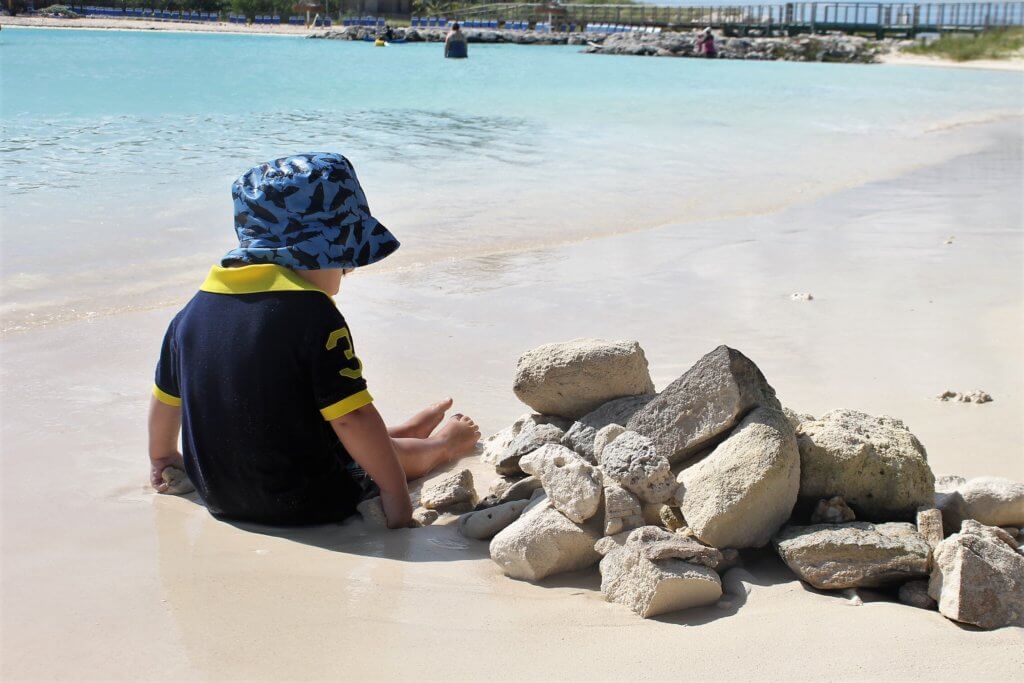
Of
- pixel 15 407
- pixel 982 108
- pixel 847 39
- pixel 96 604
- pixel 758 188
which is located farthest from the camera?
pixel 847 39

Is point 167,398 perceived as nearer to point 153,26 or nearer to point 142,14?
point 153,26

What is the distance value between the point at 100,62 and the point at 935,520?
32.6 m

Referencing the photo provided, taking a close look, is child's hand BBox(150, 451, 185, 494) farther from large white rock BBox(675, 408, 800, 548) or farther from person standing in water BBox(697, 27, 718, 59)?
person standing in water BBox(697, 27, 718, 59)

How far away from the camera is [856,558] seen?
2291mm

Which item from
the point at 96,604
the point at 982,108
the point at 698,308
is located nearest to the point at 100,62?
the point at 982,108

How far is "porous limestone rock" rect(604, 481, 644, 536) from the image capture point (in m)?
2.45

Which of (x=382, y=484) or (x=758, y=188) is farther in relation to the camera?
(x=758, y=188)

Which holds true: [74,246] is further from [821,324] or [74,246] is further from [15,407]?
[821,324]

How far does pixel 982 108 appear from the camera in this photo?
21.1 meters

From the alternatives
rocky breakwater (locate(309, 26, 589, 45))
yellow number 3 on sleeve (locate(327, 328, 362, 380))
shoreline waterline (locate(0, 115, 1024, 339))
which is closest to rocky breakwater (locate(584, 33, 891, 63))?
rocky breakwater (locate(309, 26, 589, 45))

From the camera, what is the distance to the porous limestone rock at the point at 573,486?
97.0 inches

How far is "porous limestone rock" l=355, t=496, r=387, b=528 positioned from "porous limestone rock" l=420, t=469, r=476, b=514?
0.17 metres

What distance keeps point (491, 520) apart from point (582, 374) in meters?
0.60

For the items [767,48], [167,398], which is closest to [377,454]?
[167,398]
